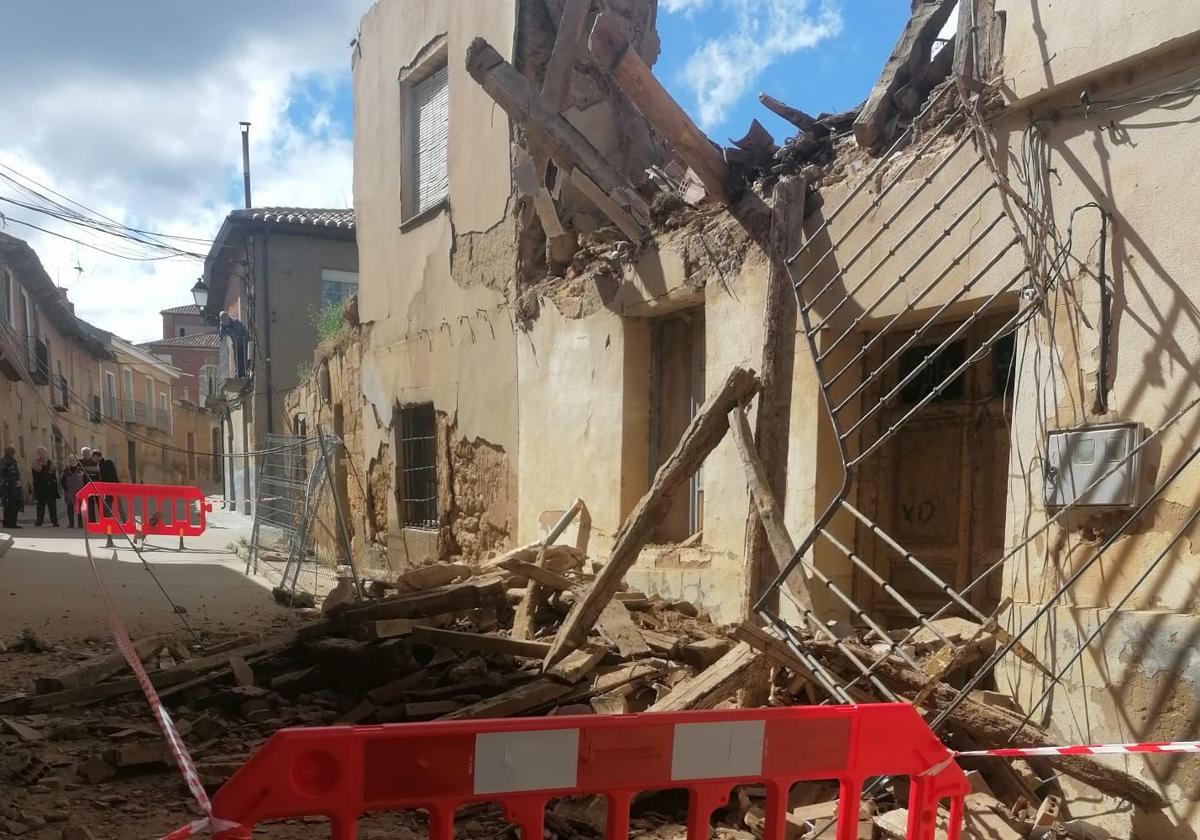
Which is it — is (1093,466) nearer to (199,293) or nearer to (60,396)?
(199,293)

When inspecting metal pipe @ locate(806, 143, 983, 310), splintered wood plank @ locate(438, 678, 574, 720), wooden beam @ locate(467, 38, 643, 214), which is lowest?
splintered wood plank @ locate(438, 678, 574, 720)

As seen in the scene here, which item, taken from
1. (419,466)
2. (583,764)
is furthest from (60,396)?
(583,764)

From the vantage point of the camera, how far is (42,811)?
3451mm

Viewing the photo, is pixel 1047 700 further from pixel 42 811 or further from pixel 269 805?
pixel 42 811

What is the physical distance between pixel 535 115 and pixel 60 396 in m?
32.1

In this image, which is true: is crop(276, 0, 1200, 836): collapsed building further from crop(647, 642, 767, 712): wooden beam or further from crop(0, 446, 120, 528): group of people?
crop(0, 446, 120, 528): group of people

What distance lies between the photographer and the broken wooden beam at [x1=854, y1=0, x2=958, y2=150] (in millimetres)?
4980

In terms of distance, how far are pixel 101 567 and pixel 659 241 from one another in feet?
27.4

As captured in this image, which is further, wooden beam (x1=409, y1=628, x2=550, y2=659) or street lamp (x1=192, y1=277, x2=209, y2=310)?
street lamp (x1=192, y1=277, x2=209, y2=310)

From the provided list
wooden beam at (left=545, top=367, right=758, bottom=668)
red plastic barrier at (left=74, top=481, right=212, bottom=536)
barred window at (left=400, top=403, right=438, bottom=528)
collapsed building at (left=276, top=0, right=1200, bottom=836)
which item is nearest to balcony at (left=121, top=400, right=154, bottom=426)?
red plastic barrier at (left=74, top=481, right=212, bottom=536)

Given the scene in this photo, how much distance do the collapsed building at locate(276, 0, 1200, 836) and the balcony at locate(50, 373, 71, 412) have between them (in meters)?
25.3

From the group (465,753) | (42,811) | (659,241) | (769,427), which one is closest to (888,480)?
(769,427)

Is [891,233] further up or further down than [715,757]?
further up

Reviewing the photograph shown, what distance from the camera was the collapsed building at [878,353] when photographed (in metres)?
3.55
